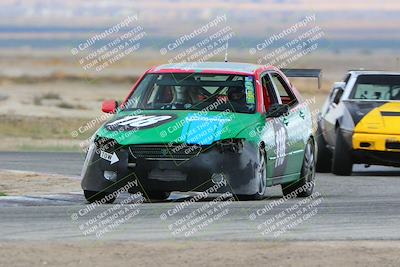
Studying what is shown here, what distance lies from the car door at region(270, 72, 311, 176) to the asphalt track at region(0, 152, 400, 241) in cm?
61

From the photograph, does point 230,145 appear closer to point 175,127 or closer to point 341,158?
point 175,127

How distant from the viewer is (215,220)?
1270cm

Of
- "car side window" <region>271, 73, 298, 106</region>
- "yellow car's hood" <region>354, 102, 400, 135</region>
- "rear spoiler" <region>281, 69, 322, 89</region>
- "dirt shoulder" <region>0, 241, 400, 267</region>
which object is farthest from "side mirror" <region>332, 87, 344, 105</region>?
"dirt shoulder" <region>0, 241, 400, 267</region>

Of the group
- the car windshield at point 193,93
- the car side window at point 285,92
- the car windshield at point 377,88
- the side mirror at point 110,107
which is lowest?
the car windshield at point 377,88

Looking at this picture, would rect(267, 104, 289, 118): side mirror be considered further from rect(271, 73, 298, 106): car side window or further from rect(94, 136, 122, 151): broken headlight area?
rect(94, 136, 122, 151): broken headlight area

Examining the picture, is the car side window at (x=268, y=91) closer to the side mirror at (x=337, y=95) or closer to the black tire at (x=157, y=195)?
the black tire at (x=157, y=195)

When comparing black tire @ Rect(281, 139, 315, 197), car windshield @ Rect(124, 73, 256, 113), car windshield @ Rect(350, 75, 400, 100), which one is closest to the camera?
car windshield @ Rect(124, 73, 256, 113)

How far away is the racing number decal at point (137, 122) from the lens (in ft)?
48.0

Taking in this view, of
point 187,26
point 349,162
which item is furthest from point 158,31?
point 349,162

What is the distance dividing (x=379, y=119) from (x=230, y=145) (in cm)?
629

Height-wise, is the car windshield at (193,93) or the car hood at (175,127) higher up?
the car hood at (175,127)

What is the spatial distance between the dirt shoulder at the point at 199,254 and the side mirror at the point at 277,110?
13.9 ft

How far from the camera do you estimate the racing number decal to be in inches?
576

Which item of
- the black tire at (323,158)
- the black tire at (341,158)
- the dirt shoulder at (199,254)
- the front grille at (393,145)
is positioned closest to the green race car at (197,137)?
the dirt shoulder at (199,254)
